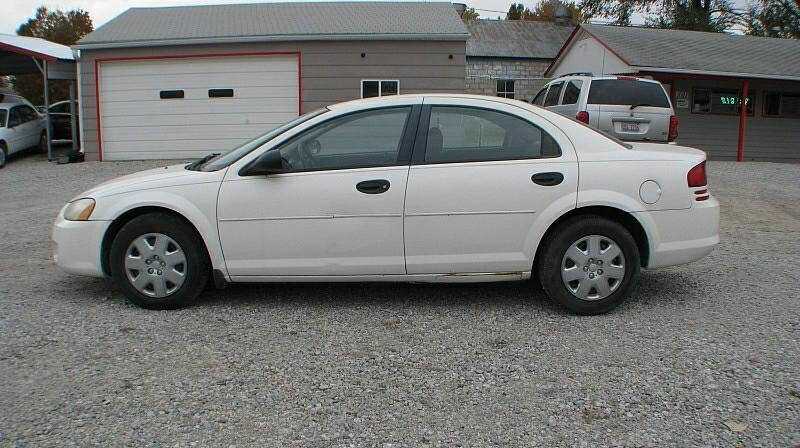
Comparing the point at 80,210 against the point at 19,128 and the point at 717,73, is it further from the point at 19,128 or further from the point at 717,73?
the point at 717,73

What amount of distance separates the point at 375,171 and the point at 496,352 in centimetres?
153

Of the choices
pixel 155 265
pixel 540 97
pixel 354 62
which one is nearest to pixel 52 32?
pixel 354 62

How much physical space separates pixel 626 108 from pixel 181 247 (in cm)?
818

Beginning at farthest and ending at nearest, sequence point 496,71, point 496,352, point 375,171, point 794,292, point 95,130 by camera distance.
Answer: point 496,71, point 95,130, point 794,292, point 375,171, point 496,352

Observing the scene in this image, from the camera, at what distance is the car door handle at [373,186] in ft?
15.5

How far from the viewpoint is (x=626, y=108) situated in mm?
10797

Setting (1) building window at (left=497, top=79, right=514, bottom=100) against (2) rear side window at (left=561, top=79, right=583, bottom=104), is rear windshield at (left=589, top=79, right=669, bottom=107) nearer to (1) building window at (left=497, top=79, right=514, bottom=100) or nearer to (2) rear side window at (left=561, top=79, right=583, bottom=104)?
(2) rear side window at (left=561, top=79, right=583, bottom=104)

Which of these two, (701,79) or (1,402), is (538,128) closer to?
(1,402)

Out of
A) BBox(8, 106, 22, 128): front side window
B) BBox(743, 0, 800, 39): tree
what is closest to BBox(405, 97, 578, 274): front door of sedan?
BBox(8, 106, 22, 128): front side window

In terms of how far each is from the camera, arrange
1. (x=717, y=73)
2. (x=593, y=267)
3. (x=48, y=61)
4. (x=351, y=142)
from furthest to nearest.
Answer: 1. (x=717, y=73)
2. (x=48, y=61)
3. (x=351, y=142)
4. (x=593, y=267)

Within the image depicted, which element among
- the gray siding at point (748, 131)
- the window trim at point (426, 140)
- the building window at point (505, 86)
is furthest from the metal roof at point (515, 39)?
the window trim at point (426, 140)

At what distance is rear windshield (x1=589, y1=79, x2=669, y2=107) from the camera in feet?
35.5

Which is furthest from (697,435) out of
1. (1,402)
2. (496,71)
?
(496,71)

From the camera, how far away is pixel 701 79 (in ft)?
65.2
